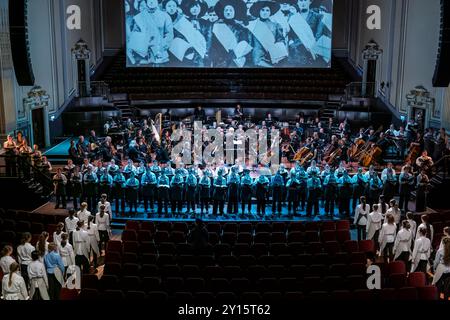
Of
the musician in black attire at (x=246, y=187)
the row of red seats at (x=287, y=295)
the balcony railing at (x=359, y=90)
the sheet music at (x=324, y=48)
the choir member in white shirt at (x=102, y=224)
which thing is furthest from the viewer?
the sheet music at (x=324, y=48)

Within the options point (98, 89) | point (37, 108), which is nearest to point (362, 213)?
point (37, 108)

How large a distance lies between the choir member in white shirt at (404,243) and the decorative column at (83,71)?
18.8m

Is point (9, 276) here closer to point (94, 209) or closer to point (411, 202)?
point (94, 209)

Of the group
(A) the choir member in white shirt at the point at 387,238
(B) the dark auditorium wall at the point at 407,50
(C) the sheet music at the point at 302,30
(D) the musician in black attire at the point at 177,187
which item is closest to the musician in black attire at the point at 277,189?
(D) the musician in black attire at the point at 177,187

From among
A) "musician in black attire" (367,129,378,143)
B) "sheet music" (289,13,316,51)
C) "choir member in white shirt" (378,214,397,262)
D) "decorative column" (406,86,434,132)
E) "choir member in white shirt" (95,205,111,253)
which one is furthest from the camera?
"sheet music" (289,13,316,51)

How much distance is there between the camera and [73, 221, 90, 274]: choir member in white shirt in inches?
472

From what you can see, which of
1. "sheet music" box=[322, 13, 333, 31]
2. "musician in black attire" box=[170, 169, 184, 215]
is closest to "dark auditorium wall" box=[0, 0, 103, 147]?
"musician in black attire" box=[170, 169, 184, 215]

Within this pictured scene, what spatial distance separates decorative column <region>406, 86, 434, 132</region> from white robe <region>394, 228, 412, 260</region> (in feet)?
31.1

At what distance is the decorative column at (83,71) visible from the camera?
88.2 ft

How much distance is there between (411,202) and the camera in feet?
58.0

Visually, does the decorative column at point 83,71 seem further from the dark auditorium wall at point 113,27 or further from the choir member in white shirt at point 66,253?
the choir member in white shirt at point 66,253

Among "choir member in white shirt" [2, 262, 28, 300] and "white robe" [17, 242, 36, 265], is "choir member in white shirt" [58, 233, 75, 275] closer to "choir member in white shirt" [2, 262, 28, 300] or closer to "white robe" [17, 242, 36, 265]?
"white robe" [17, 242, 36, 265]

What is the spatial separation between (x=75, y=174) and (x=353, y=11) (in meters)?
20.2
